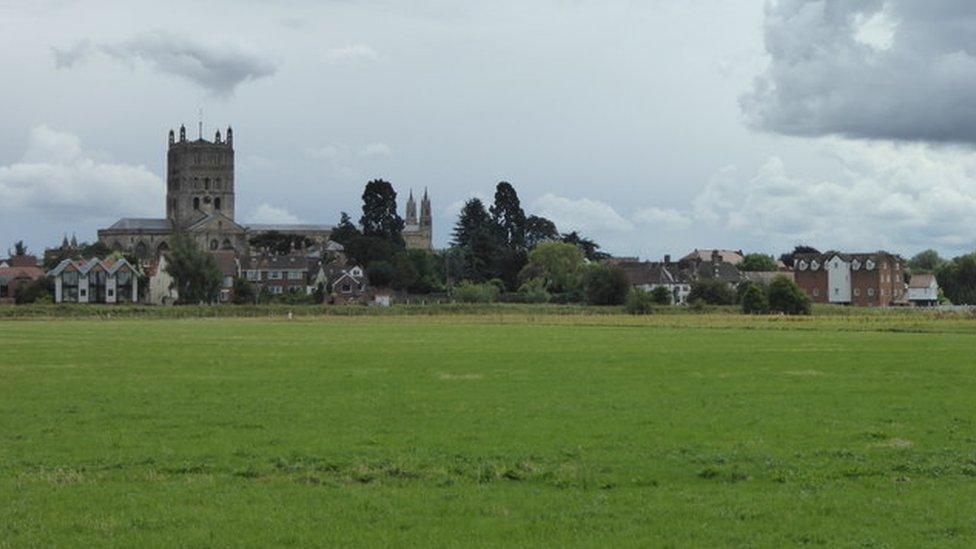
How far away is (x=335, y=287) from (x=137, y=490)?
161895mm

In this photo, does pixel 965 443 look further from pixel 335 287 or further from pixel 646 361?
pixel 335 287

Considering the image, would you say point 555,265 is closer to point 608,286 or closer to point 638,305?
point 608,286

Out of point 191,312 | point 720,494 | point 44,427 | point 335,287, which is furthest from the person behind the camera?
point 335,287

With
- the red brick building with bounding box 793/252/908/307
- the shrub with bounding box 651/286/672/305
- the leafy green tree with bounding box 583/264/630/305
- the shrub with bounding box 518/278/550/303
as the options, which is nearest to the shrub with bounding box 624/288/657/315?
the leafy green tree with bounding box 583/264/630/305

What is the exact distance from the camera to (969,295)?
197m

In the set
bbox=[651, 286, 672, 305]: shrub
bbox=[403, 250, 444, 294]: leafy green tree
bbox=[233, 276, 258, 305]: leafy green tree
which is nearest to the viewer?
bbox=[651, 286, 672, 305]: shrub

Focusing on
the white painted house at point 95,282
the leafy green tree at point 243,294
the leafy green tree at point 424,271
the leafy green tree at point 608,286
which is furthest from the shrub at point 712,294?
the white painted house at point 95,282

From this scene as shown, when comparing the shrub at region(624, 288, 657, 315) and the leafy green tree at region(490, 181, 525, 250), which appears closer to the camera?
the shrub at region(624, 288, 657, 315)

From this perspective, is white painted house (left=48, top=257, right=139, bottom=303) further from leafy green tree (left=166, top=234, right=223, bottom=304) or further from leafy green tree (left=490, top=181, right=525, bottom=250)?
leafy green tree (left=490, top=181, right=525, bottom=250)

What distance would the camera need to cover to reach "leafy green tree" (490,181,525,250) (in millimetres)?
197375

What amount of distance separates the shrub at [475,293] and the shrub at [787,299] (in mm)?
45302

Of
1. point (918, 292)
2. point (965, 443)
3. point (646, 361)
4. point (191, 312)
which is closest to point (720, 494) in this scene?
point (965, 443)

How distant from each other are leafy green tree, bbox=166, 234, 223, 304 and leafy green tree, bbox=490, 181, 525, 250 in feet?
186

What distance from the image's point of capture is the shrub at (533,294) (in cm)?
15700
